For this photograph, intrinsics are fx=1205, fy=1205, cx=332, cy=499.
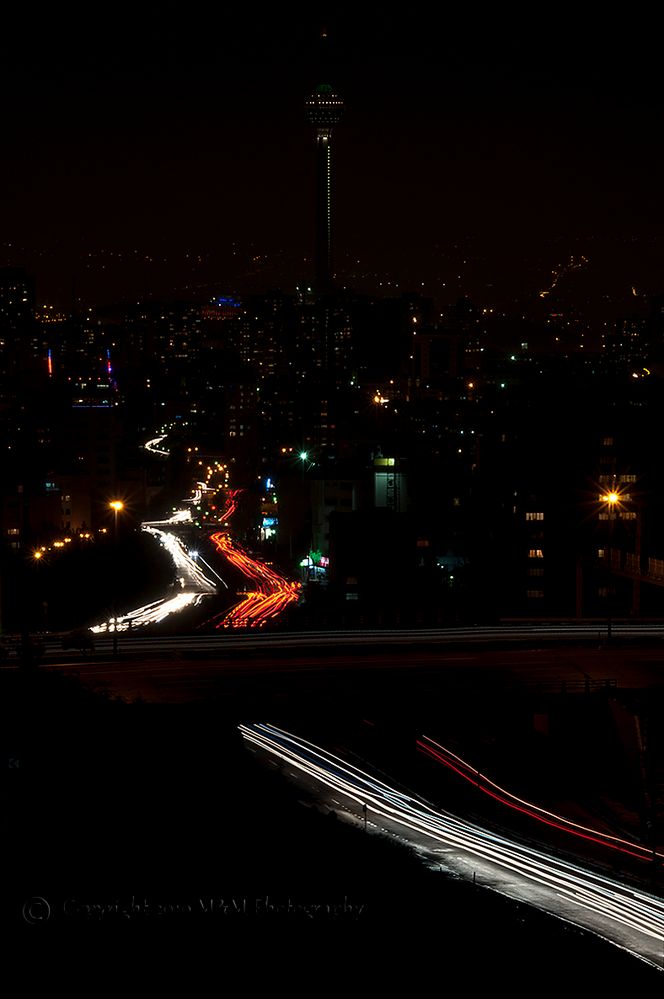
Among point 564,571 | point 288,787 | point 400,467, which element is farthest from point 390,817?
point 400,467

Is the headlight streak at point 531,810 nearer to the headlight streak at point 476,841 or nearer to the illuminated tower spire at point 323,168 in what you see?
the headlight streak at point 476,841

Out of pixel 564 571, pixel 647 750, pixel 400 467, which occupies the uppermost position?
pixel 400 467

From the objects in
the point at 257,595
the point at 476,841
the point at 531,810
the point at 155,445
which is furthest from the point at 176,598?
the point at 155,445

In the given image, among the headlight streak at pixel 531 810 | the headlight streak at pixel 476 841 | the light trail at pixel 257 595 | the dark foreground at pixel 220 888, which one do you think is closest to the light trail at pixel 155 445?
the light trail at pixel 257 595

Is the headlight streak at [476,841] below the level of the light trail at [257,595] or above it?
below

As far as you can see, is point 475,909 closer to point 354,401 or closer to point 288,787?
point 288,787

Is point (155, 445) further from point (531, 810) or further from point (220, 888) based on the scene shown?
point (220, 888)
